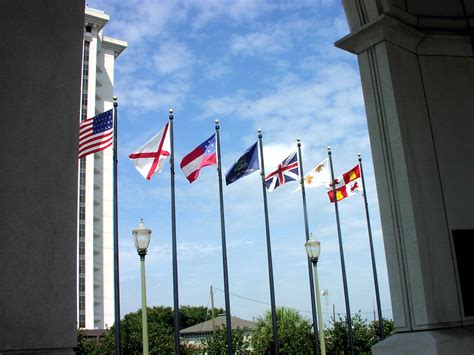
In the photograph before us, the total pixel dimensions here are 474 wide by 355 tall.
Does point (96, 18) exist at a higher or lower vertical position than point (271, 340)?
higher

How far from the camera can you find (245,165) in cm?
1953

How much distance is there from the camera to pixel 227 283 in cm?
1853

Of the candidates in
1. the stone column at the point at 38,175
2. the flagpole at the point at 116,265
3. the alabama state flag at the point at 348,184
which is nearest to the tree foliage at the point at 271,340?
the alabama state flag at the point at 348,184

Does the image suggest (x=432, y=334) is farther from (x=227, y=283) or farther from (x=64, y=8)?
(x=227, y=283)

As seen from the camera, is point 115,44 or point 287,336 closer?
point 287,336

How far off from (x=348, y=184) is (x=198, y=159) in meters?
7.63

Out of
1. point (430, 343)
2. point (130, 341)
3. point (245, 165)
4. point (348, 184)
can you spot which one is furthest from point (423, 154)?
point (130, 341)

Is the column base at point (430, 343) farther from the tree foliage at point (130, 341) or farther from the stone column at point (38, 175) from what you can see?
the tree foliage at point (130, 341)

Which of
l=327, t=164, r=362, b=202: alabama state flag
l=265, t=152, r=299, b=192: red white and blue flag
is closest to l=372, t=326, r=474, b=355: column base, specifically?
l=265, t=152, r=299, b=192: red white and blue flag

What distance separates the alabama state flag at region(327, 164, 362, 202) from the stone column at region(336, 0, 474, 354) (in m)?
13.1

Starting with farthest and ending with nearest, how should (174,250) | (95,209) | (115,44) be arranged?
1. (115,44)
2. (95,209)
3. (174,250)

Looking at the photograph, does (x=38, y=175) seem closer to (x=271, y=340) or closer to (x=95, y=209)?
(x=271, y=340)

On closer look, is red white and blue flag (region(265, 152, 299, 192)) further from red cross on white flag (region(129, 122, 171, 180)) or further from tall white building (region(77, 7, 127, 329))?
tall white building (region(77, 7, 127, 329))

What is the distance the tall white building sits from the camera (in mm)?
73500
